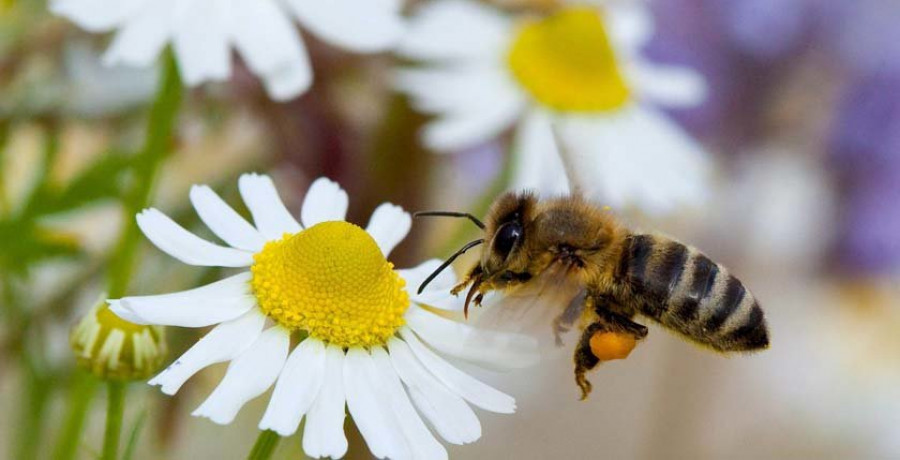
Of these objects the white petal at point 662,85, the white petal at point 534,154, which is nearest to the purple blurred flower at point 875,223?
the white petal at point 662,85

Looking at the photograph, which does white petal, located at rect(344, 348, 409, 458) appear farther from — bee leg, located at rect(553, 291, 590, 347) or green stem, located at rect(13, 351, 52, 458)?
green stem, located at rect(13, 351, 52, 458)

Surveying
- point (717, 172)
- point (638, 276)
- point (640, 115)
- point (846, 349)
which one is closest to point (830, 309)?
point (846, 349)

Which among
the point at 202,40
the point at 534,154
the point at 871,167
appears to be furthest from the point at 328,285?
the point at 871,167

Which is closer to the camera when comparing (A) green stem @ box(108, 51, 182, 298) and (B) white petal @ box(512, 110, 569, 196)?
(A) green stem @ box(108, 51, 182, 298)

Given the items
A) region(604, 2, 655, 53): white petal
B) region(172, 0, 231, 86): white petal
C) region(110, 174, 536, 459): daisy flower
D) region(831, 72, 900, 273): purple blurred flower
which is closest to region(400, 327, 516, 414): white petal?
region(110, 174, 536, 459): daisy flower

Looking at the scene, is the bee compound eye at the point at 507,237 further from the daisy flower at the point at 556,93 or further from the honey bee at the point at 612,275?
the daisy flower at the point at 556,93

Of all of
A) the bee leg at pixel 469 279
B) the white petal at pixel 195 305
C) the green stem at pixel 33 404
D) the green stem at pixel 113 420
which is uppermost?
the white petal at pixel 195 305
